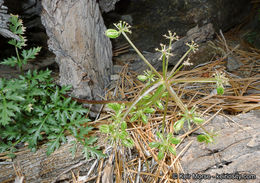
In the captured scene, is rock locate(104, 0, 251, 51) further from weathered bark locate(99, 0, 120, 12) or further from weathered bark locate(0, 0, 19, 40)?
weathered bark locate(0, 0, 19, 40)

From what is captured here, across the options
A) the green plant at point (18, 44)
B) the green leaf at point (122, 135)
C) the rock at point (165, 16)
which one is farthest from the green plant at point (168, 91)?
the rock at point (165, 16)

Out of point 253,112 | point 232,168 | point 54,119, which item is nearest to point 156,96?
point 232,168

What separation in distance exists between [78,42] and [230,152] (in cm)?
206

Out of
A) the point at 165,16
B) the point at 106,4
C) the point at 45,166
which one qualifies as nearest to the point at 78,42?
the point at 106,4

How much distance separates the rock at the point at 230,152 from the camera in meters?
1.56

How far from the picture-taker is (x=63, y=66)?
241 cm

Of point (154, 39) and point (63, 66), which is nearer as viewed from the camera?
point (63, 66)

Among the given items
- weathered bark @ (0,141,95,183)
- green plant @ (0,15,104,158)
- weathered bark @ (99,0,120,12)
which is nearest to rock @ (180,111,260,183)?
green plant @ (0,15,104,158)

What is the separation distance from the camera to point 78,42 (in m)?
2.36

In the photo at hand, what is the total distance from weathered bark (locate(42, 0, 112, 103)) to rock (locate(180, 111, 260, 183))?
4.94ft

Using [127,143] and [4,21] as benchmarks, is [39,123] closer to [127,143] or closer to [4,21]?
[127,143]

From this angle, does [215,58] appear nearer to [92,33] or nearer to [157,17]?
[157,17]

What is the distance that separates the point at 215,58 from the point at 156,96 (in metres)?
1.95

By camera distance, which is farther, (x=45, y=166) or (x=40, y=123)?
(x=40, y=123)
